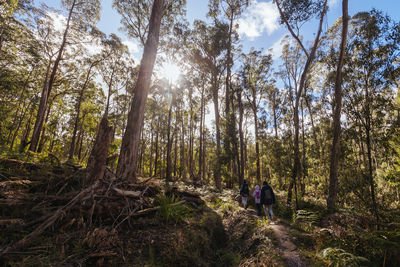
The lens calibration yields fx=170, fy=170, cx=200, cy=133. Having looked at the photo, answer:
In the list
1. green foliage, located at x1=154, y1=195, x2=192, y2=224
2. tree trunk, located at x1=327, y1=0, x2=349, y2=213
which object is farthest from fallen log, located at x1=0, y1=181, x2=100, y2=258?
tree trunk, located at x1=327, y1=0, x2=349, y2=213

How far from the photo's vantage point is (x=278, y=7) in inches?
455

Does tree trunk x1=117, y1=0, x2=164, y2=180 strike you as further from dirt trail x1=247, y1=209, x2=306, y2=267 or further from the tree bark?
the tree bark

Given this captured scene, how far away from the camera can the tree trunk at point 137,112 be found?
19.4 feet

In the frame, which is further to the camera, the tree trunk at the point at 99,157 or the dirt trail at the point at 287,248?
the tree trunk at the point at 99,157

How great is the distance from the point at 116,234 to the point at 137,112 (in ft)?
14.7

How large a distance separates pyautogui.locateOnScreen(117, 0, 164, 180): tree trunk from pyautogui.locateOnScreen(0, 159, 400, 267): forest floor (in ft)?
3.90

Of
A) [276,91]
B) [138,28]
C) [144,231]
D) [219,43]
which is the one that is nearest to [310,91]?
[276,91]

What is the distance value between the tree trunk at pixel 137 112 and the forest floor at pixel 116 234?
119 centimetres

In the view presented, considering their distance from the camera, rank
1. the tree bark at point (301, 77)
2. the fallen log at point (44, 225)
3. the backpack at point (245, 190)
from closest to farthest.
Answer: the fallen log at point (44, 225) < the tree bark at point (301, 77) < the backpack at point (245, 190)

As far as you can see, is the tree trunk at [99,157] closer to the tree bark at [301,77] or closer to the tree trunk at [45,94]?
the tree bark at [301,77]

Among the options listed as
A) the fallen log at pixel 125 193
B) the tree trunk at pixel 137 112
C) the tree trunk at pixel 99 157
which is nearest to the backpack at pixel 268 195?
the tree trunk at pixel 137 112

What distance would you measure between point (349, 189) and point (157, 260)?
378 inches

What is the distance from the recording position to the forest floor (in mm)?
2461

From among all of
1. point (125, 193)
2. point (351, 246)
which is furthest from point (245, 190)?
point (125, 193)
